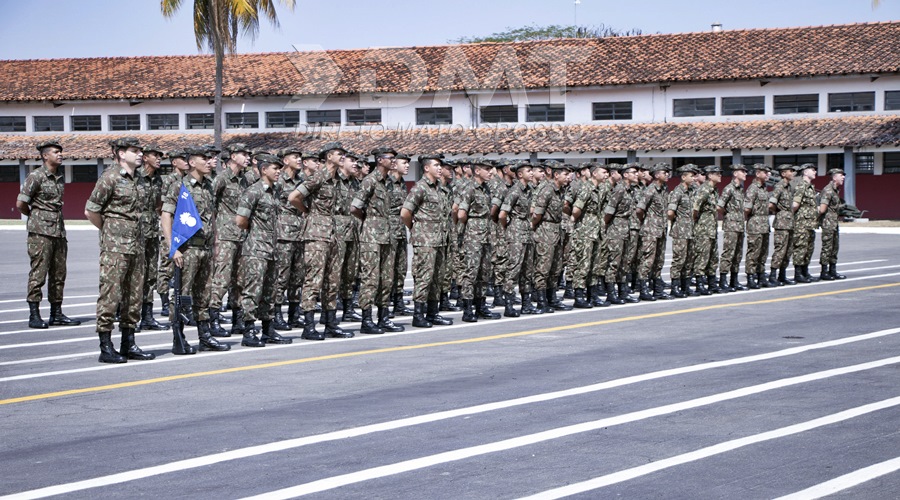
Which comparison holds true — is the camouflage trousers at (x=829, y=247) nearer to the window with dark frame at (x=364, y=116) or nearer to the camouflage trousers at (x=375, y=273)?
the camouflage trousers at (x=375, y=273)

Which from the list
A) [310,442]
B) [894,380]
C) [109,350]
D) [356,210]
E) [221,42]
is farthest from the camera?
[221,42]

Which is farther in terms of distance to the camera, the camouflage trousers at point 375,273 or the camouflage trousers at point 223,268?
the camouflage trousers at point 375,273

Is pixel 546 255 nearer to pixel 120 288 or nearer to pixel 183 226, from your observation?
pixel 183 226

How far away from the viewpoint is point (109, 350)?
10797 millimetres

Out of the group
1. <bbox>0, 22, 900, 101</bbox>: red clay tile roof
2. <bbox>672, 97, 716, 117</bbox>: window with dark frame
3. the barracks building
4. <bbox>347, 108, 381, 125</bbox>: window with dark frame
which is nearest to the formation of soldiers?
the barracks building

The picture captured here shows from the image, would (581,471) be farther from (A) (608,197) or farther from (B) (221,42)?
(B) (221,42)

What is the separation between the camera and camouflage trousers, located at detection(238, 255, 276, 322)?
464 inches

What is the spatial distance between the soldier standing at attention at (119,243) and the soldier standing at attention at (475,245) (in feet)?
14.7

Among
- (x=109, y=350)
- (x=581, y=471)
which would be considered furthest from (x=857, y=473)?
(x=109, y=350)

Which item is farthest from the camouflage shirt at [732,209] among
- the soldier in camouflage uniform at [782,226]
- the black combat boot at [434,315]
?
the black combat boot at [434,315]

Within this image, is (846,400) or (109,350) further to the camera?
(109,350)

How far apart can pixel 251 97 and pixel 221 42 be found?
6.05m

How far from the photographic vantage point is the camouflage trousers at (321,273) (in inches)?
493

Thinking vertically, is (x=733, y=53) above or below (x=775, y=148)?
above
